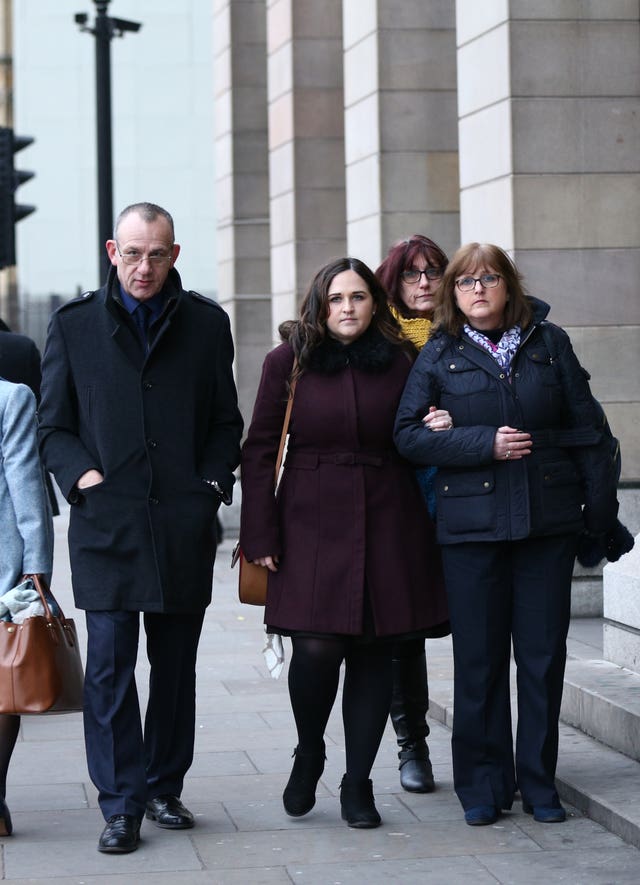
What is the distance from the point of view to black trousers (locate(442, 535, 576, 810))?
5957 mm

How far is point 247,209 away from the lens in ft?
63.3

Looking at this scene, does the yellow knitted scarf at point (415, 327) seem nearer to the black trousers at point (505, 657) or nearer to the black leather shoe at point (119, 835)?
the black trousers at point (505, 657)

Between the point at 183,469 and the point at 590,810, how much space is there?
73.7 inches

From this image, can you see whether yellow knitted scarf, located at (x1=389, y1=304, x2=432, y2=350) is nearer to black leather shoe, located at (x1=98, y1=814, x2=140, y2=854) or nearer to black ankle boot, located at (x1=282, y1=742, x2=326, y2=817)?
black ankle boot, located at (x1=282, y1=742, x2=326, y2=817)

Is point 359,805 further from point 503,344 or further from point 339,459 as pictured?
point 503,344

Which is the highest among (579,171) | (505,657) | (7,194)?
(7,194)

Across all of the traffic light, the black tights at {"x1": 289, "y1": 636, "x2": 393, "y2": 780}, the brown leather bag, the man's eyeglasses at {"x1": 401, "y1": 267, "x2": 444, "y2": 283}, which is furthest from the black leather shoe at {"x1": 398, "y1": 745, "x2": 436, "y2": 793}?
the traffic light

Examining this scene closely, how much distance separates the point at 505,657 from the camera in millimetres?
6066

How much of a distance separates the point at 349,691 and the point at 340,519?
612mm

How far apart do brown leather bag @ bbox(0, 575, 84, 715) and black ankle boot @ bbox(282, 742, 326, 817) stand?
2.70 ft

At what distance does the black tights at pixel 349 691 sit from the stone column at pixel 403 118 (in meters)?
7.96

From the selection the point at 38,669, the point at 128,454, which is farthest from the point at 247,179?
the point at 38,669

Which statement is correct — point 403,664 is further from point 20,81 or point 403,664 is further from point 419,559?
point 20,81

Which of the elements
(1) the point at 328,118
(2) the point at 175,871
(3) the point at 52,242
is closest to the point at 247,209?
(1) the point at 328,118
